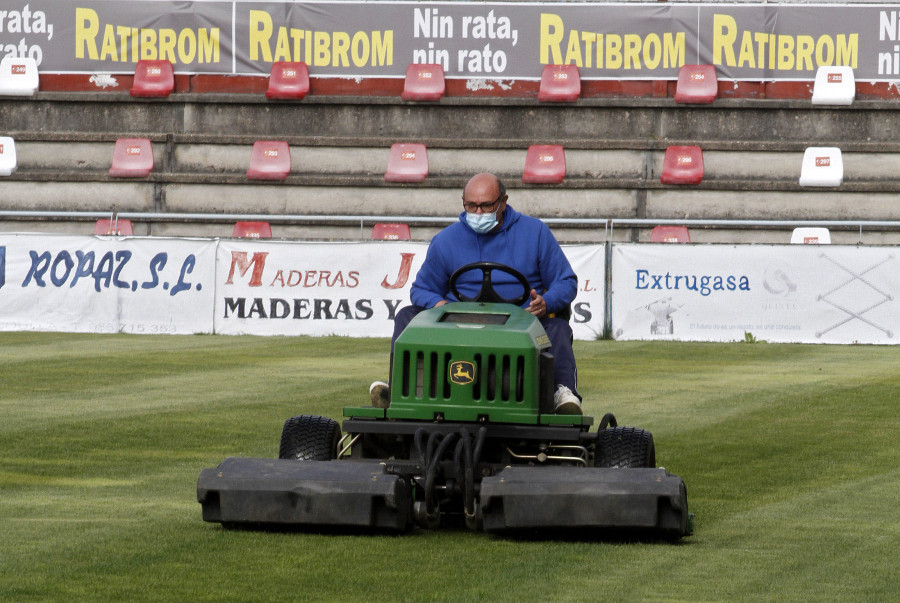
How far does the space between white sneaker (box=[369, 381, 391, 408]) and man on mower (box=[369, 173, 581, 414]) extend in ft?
0.47

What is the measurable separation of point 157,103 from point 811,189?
12015 millimetres

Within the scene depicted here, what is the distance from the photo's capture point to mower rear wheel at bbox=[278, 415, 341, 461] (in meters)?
Answer: 7.96

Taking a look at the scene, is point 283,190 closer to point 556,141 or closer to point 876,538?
point 556,141

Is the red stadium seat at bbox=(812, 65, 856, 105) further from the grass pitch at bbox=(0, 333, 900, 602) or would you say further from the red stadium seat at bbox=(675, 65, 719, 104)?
the grass pitch at bbox=(0, 333, 900, 602)

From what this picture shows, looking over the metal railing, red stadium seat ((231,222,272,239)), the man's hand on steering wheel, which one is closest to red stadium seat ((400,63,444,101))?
the metal railing

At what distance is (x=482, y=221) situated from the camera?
830cm

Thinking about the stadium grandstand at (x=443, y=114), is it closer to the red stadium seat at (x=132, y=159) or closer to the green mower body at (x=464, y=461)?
the red stadium seat at (x=132, y=159)

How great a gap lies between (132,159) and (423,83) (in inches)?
217

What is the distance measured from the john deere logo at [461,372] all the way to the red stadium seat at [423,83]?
19.7 metres

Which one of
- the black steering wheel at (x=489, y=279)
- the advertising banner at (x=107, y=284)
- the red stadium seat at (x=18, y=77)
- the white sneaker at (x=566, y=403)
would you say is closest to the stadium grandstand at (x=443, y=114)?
the red stadium seat at (x=18, y=77)

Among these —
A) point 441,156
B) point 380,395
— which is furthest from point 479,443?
point 441,156

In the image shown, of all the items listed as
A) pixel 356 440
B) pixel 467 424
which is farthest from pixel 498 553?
pixel 356 440

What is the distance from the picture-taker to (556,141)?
1036 inches

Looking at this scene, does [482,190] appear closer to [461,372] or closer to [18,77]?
[461,372]
